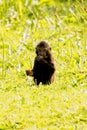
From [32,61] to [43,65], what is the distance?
158cm

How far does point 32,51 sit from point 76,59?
1.03m

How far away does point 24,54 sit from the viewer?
35.7 feet

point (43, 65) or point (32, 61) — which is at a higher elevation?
point (43, 65)

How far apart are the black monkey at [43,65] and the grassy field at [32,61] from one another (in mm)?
156

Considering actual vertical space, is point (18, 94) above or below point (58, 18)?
below

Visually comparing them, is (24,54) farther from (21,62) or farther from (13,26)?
(13,26)

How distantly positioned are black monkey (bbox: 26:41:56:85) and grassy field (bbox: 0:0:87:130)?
0.16 meters

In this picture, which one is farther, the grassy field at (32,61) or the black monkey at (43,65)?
the black monkey at (43,65)

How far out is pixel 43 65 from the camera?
8.99 meters

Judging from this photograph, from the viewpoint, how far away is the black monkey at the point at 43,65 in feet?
29.4

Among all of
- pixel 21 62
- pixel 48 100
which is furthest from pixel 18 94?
pixel 21 62

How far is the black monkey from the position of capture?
29.4ft

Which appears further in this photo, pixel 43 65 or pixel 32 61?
pixel 32 61

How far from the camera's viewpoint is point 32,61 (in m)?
10.6
